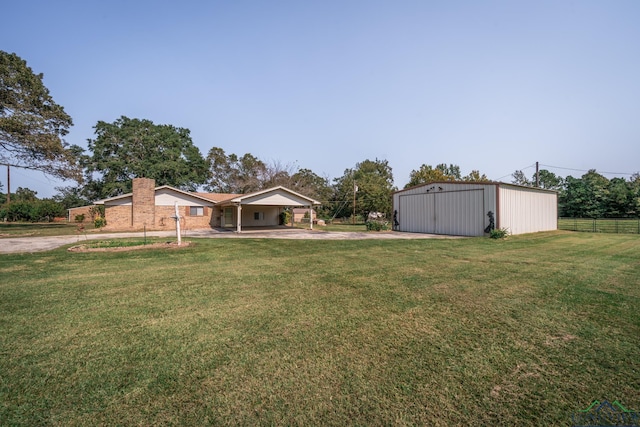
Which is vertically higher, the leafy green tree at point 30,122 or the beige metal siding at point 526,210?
the leafy green tree at point 30,122

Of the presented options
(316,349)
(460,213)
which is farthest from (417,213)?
(316,349)

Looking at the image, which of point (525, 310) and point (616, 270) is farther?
point (616, 270)

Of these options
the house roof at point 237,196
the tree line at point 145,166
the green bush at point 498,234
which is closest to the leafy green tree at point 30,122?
the tree line at point 145,166

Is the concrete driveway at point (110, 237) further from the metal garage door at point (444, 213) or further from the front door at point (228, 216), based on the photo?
the front door at point (228, 216)

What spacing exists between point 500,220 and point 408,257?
9.42m

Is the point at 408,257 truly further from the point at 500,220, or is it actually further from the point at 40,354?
the point at 500,220

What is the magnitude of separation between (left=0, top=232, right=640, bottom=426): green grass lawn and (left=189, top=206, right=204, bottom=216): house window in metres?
18.4

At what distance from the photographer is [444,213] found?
1762cm

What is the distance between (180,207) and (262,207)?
674 centimetres

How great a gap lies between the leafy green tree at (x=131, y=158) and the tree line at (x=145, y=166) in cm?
10

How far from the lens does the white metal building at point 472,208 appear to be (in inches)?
613

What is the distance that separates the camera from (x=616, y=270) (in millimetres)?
6793

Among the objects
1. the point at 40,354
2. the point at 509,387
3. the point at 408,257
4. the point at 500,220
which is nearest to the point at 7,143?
the point at 40,354

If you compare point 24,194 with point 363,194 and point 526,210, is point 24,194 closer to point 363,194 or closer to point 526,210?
point 363,194
